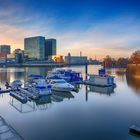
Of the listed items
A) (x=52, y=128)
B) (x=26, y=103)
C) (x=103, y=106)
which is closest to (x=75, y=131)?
(x=52, y=128)

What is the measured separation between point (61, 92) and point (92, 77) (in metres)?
12.4

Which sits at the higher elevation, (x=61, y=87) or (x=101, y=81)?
(x=101, y=81)

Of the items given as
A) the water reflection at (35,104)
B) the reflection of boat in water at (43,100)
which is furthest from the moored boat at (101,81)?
the reflection of boat in water at (43,100)

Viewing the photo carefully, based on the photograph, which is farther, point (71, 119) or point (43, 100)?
point (43, 100)

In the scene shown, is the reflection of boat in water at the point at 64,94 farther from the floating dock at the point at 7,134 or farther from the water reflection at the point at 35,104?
the floating dock at the point at 7,134

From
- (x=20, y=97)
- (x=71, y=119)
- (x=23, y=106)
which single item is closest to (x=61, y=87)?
(x=20, y=97)

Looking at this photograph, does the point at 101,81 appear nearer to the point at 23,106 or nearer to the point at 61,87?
the point at 61,87

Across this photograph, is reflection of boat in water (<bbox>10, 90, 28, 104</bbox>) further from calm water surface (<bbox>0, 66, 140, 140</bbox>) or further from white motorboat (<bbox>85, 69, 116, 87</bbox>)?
white motorboat (<bbox>85, 69, 116, 87</bbox>)

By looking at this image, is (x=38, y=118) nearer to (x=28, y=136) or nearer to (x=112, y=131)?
(x=28, y=136)

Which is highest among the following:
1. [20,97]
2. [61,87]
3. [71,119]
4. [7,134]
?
[61,87]

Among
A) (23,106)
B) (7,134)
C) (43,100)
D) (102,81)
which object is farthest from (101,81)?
(7,134)

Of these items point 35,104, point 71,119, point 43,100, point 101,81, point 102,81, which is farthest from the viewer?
point 101,81

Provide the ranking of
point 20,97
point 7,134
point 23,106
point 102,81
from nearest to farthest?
point 7,134
point 23,106
point 20,97
point 102,81

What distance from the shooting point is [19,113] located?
19.4 metres
